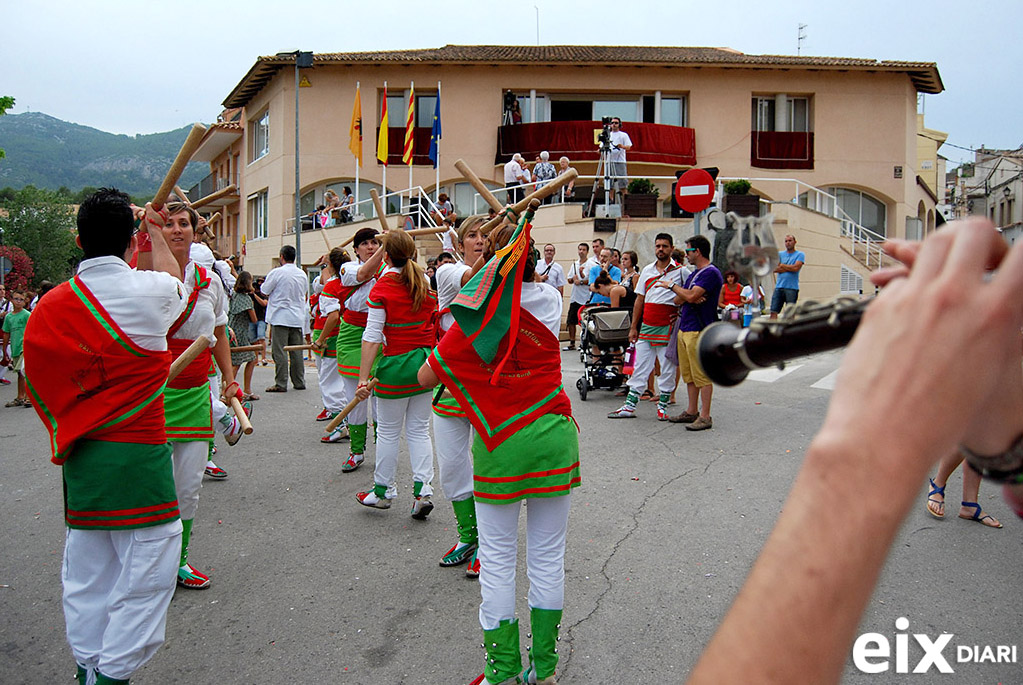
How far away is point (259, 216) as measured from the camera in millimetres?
33594

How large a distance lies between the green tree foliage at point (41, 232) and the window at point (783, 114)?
45.7 metres

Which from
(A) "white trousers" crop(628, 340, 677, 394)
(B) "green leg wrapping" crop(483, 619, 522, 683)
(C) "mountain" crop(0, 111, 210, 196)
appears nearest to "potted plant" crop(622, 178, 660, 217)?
(A) "white trousers" crop(628, 340, 677, 394)

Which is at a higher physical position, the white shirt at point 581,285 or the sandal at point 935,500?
the white shirt at point 581,285

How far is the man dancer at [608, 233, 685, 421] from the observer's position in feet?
31.3

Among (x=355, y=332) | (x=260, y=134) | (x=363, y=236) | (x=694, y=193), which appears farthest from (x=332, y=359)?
(x=260, y=134)

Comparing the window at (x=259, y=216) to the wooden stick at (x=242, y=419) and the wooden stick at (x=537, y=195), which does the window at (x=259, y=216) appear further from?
the wooden stick at (x=537, y=195)

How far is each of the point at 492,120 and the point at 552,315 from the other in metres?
25.9

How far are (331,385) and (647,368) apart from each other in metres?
3.84

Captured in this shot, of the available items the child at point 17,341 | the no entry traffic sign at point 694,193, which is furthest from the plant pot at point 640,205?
the no entry traffic sign at point 694,193

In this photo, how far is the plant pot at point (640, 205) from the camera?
20.0 meters

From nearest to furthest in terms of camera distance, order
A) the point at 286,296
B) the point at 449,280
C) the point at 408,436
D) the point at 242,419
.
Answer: the point at 242,419, the point at 449,280, the point at 408,436, the point at 286,296

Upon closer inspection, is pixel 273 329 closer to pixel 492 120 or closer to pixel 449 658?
pixel 449 658

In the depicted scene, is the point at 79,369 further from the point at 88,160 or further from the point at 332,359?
the point at 88,160

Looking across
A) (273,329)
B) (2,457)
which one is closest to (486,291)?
(2,457)
